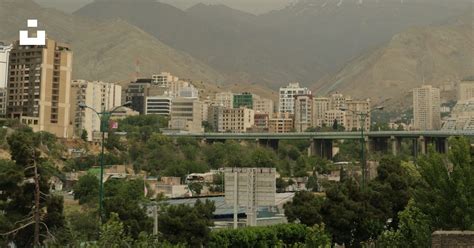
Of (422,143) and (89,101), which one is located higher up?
(89,101)

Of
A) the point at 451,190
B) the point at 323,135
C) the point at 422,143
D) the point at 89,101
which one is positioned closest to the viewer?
the point at 451,190

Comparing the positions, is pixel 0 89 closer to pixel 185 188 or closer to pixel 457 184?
pixel 185 188

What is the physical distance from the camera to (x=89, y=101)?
491 feet

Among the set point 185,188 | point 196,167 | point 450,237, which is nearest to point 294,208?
point 450,237

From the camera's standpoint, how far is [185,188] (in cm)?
9138

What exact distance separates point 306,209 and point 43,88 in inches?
3279

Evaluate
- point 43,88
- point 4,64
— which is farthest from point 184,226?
point 4,64

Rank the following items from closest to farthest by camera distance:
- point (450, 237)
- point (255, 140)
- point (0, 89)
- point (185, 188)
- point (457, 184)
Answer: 1. point (450, 237)
2. point (457, 184)
3. point (185, 188)
4. point (0, 89)
5. point (255, 140)

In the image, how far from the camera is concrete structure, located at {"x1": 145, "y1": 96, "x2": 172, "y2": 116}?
196m

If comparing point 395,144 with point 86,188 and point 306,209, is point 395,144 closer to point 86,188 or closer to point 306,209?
point 86,188

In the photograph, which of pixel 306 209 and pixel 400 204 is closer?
pixel 306 209

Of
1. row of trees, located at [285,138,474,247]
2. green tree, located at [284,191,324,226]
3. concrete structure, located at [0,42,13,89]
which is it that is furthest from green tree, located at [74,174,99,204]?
concrete structure, located at [0,42,13,89]

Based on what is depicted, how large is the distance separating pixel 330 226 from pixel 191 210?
8456mm

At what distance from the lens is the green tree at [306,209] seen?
1368 inches
